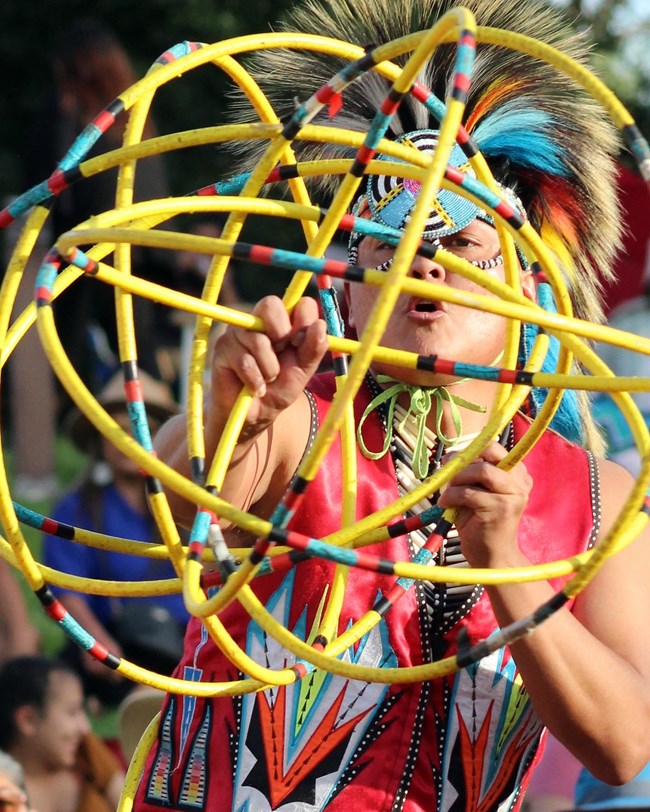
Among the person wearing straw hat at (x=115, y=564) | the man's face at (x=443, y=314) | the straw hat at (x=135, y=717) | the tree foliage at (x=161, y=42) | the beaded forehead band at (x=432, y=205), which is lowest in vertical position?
the straw hat at (x=135, y=717)

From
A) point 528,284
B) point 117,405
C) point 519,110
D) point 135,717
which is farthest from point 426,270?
point 117,405

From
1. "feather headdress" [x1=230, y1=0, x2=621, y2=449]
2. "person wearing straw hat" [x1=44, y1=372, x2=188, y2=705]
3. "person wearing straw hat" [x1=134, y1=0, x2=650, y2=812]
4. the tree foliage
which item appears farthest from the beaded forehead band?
the tree foliage

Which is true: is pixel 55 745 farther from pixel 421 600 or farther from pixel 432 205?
pixel 432 205

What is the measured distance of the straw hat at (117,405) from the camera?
19.0 feet

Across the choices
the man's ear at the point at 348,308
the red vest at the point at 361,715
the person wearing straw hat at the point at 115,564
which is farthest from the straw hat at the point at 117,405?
the red vest at the point at 361,715

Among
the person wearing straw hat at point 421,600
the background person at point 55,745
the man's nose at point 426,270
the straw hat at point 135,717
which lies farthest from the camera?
the background person at point 55,745

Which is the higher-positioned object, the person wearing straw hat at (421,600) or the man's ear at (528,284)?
the man's ear at (528,284)

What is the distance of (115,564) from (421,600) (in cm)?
322

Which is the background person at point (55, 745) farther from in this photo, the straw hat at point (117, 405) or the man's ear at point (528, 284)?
the man's ear at point (528, 284)

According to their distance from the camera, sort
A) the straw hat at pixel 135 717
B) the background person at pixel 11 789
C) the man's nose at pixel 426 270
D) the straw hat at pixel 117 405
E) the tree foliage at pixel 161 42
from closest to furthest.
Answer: the man's nose at pixel 426 270
the background person at pixel 11 789
the straw hat at pixel 135 717
the straw hat at pixel 117 405
the tree foliage at pixel 161 42

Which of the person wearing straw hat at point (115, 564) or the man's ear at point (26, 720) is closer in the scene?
the man's ear at point (26, 720)

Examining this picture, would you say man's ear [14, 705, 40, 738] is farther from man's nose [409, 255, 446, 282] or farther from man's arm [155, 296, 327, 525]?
man's nose [409, 255, 446, 282]

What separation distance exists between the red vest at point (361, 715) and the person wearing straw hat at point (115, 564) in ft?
9.06

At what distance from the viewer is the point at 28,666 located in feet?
15.3
